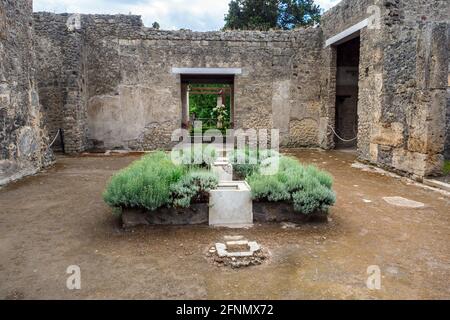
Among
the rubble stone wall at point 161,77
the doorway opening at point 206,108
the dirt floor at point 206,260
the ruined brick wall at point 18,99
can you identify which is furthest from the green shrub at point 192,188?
the doorway opening at point 206,108

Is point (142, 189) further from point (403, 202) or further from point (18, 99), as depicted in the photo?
point (18, 99)

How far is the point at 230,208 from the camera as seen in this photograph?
4863 millimetres

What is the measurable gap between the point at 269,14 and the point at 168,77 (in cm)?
1545

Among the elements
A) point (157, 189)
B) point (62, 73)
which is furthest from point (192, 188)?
point (62, 73)

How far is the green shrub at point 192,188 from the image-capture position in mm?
4676

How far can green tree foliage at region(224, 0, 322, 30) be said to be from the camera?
25.4 metres

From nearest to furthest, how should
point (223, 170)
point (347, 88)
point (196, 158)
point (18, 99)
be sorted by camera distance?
point (223, 170) → point (196, 158) → point (18, 99) → point (347, 88)

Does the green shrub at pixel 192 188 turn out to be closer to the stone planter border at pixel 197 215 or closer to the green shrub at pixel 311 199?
the stone planter border at pixel 197 215

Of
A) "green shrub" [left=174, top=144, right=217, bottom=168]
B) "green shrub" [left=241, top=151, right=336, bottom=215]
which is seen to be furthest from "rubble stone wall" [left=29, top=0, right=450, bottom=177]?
"green shrub" [left=241, top=151, right=336, bottom=215]

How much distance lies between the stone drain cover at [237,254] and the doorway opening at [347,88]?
9.86 metres

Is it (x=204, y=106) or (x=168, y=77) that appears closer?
(x=168, y=77)

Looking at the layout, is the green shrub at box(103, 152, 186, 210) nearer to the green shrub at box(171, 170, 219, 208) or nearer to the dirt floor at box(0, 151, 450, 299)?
the green shrub at box(171, 170, 219, 208)

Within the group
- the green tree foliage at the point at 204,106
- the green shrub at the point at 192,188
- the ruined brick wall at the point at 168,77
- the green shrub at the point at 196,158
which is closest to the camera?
the green shrub at the point at 192,188

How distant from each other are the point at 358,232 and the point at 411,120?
433 cm
